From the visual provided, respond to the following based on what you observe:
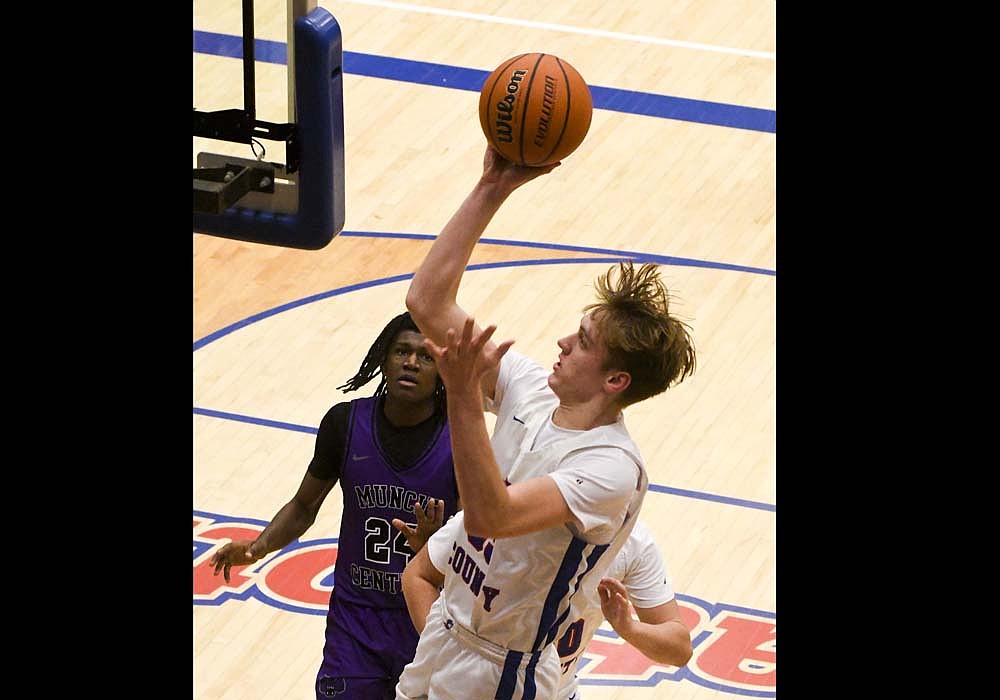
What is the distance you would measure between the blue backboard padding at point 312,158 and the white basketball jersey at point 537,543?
0.84 m

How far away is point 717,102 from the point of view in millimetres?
11086

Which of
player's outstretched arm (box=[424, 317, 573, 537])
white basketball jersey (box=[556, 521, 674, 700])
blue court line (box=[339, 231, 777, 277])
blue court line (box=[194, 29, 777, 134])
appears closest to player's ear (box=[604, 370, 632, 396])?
player's outstretched arm (box=[424, 317, 573, 537])

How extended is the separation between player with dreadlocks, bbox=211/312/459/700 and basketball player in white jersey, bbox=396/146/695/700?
642 millimetres

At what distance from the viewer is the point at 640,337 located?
12.4 feet

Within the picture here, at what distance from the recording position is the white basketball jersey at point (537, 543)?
12.2ft

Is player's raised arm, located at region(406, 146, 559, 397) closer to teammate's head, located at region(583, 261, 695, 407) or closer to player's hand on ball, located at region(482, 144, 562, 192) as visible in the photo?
player's hand on ball, located at region(482, 144, 562, 192)

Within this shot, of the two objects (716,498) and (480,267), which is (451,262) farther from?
(480,267)

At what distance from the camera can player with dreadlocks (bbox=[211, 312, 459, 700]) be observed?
473cm

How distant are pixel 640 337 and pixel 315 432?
4.10m

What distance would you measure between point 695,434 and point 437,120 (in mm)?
3768

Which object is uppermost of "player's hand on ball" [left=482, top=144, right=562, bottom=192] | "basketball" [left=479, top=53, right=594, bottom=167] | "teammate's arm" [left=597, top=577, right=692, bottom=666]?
"basketball" [left=479, top=53, right=594, bottom=167]
